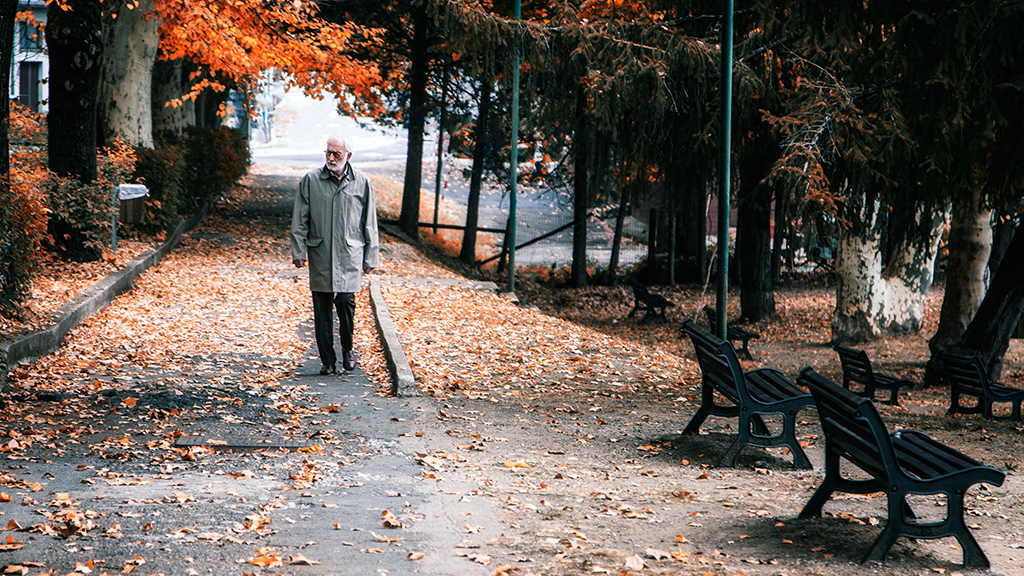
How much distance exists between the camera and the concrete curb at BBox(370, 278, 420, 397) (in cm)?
768

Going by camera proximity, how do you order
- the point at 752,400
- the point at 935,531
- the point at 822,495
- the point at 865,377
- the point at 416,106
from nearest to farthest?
the point at 935,531, the point at 822,495, the point at 752,400, the point at 865,377, the point at 416,106

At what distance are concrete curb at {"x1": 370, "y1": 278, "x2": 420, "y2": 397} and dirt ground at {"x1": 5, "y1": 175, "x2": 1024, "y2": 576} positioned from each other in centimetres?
15

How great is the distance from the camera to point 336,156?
7.87 meters

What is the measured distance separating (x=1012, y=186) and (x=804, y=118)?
242 cm

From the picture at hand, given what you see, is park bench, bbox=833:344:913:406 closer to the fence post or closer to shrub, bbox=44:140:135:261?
shrub, bbox=44:140:135:261

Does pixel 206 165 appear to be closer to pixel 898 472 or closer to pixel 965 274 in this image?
pixel 965 274

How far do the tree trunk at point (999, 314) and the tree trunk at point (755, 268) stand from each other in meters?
6.01

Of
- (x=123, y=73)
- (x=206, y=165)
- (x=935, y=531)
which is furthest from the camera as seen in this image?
(x=206, y=165)

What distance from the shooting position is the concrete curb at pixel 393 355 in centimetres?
768

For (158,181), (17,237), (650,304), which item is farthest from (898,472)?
(158,181)

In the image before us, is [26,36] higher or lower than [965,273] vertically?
higher

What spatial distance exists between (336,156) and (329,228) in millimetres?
611

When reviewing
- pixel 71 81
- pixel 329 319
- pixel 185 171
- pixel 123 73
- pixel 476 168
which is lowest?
pixel 329 319

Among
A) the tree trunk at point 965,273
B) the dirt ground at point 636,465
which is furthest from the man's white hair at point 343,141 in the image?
the tree trunk at point 965,273
